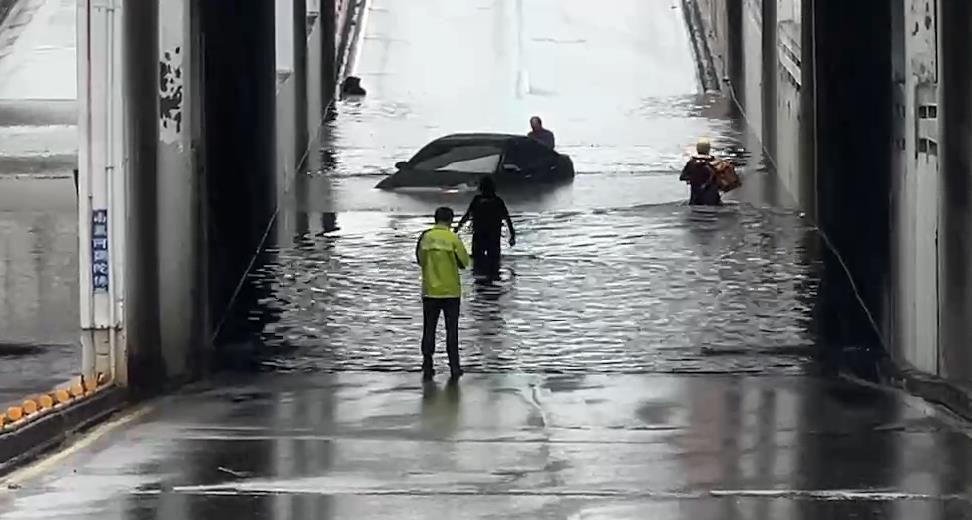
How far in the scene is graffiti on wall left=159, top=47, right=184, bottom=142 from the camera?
46.6 feet

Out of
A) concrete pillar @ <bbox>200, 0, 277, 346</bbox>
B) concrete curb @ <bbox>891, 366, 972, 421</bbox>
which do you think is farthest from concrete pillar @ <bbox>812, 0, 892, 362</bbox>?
concrete pillar @ <bbox>200, 0, 277, 346</bbox>

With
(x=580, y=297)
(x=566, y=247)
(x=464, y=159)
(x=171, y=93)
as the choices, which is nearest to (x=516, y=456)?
(x=171, y=93)

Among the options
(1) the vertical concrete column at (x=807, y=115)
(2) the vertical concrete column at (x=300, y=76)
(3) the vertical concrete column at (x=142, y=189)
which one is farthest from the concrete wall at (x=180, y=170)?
(1) the vertical concrete column at (x=807, y=115)

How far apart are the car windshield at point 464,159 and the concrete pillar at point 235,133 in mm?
5167

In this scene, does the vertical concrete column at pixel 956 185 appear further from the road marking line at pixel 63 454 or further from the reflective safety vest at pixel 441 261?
the road marking line at pixel 63 454

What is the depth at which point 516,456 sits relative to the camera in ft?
34.5

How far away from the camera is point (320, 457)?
10383 mm

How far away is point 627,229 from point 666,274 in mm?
3171

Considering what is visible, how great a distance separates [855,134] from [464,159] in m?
9.68

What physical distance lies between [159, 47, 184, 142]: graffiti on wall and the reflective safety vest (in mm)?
2356

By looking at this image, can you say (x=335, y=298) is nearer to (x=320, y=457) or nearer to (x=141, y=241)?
(x=141, y=241)

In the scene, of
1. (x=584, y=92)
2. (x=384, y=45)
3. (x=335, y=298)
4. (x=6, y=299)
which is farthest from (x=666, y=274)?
(x=384, y=45)

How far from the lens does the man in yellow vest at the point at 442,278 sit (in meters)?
14.9

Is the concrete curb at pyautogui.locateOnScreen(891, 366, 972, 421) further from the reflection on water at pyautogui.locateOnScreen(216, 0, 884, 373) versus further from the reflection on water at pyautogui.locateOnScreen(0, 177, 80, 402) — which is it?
the reflection on water at pyautogui.locateOnScreen(0, 177, 80, 402)
